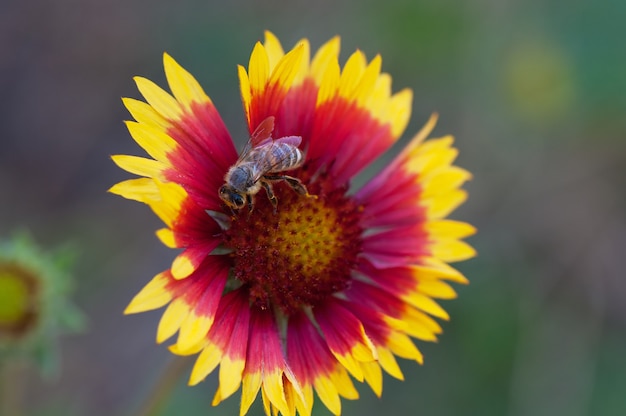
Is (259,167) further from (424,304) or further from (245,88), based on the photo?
(424,304)

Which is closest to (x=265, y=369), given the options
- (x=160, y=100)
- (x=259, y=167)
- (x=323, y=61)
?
(x=259, y=167)

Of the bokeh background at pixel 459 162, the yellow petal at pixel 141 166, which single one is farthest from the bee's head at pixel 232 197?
the bokeh background at pixel 459 162

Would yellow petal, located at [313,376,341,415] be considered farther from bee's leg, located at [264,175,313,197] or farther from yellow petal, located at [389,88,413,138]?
yellow petal, located at [389,88,413,138]

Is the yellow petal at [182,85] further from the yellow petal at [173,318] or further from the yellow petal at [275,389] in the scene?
the yellow petal at [275,389]

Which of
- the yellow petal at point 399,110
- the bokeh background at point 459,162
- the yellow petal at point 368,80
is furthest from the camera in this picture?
the bokeh background at point 459,162

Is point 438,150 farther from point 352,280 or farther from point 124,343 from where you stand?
point 124,343

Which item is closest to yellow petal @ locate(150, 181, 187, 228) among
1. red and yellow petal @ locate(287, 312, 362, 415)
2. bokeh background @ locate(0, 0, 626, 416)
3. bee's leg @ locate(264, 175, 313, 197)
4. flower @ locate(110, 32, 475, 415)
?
flower @ locate(110, 32, 475, 415)
